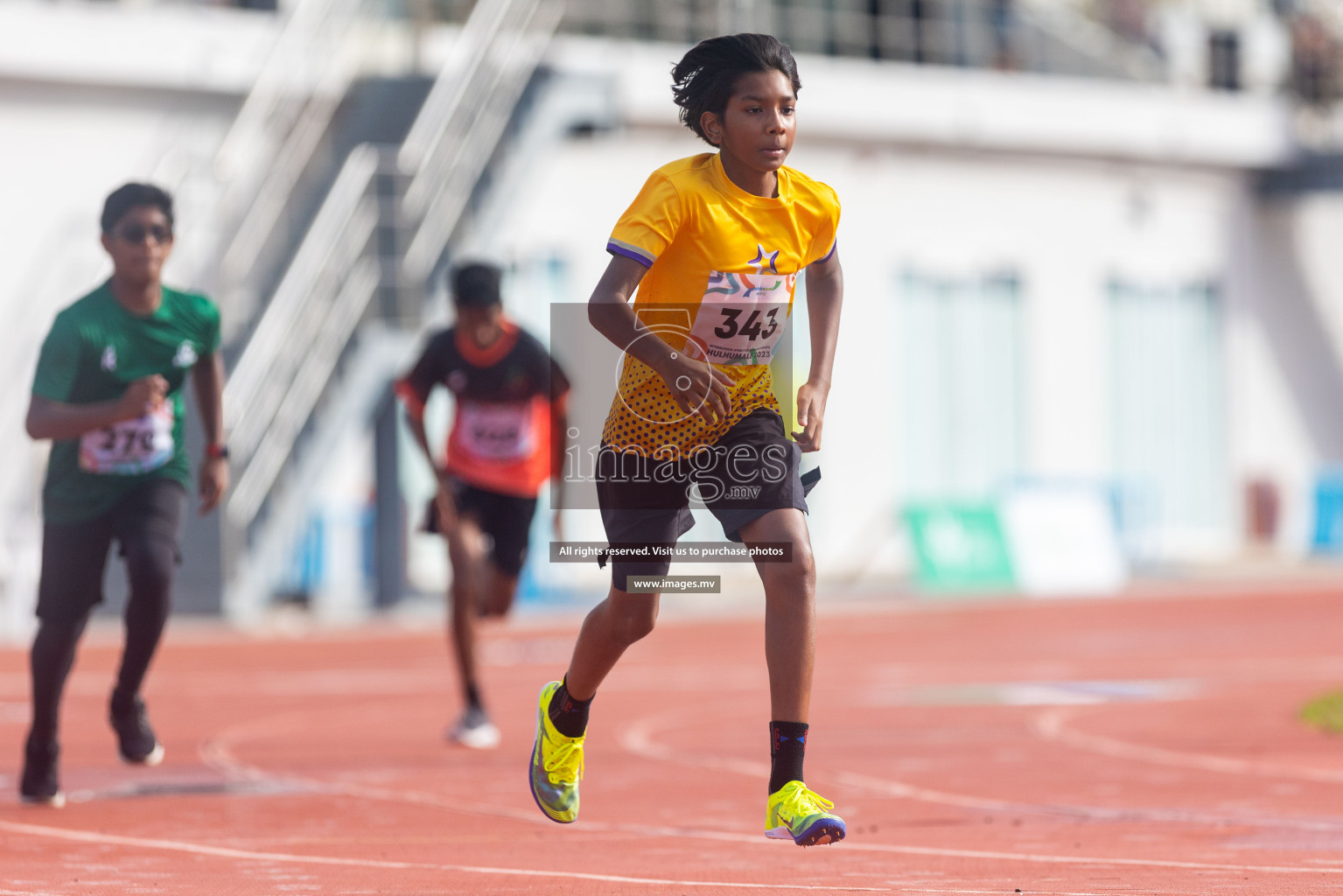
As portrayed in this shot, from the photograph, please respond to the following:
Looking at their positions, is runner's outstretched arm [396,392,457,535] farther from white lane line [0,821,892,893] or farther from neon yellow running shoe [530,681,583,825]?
neon yellow running shoe [530,681,583,825]

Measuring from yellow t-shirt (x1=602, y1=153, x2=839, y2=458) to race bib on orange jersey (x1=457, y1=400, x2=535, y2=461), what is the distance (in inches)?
175

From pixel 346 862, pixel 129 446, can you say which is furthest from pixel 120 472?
pixel 346 862

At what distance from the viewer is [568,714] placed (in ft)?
21.2

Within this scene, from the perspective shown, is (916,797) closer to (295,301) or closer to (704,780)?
(704,780)

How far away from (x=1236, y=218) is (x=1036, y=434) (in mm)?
5015

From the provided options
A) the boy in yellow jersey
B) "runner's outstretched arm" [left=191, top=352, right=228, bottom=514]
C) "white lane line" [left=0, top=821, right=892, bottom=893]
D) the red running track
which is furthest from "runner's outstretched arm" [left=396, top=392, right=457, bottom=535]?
the boy in yellow jersey

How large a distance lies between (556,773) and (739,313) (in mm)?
1431

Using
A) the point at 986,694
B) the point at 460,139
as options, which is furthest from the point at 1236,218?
the point at 986,694

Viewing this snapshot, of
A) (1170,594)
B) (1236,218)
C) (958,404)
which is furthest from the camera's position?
(1236,218)

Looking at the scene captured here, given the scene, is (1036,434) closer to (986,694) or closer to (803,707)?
(986,694)

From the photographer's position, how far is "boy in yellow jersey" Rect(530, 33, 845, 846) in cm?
587

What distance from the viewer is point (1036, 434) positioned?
2850 centimetres

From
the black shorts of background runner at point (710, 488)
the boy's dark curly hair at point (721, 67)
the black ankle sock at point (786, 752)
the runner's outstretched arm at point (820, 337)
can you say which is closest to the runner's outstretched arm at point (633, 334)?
the black shorts of background runner at point (710, 488)

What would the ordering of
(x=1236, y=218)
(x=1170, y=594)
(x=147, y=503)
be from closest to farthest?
(x=147, y=503)
(x=1170, y=594)
(x=1236, y=218)
